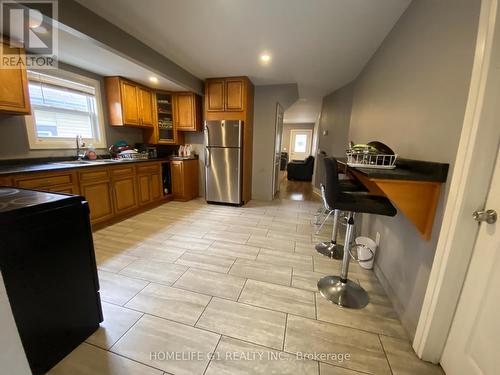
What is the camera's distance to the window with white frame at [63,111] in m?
2.59

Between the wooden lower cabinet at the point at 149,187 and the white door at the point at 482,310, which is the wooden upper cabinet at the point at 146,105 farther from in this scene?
the white door at the point at 482,310

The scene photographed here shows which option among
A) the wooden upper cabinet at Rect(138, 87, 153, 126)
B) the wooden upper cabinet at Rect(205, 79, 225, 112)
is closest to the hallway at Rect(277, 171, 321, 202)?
the wooden upper cabinet at Rect(205, 79, 225, 112)

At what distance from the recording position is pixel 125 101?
335 centimetres

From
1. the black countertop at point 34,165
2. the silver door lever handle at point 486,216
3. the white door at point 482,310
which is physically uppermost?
the silver door lever handle at point 486,216

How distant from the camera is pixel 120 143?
3666 millimetres

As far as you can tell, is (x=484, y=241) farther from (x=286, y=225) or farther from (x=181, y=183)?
(x=181, y=183)

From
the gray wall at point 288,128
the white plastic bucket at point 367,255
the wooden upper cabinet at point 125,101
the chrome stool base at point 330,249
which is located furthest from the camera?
the gray wall at point 288,128

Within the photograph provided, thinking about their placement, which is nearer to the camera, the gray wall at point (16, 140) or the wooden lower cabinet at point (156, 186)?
the gray wall at point (16, 140)

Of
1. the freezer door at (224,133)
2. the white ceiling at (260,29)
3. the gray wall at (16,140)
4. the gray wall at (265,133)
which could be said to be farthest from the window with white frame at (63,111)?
the gray wall at (265,133)

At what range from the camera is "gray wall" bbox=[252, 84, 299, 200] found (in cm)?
407

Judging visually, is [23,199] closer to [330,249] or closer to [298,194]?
[330,249]

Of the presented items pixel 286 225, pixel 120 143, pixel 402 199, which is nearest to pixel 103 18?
pixel 120 143

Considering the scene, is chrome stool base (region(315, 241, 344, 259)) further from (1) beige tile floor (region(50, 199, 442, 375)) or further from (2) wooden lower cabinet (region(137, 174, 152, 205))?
(2) wooden lower cabinet (region(137, 174, 152, 205))

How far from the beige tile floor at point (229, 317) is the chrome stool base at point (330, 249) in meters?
0.11
